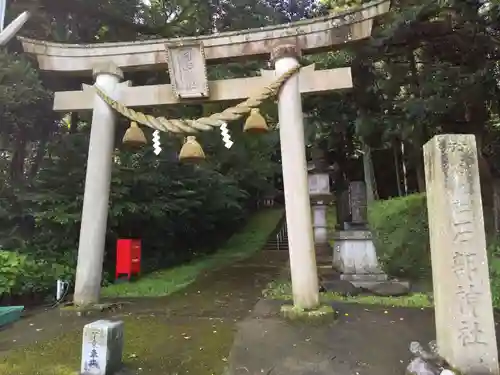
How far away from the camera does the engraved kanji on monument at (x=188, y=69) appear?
749 centimetres

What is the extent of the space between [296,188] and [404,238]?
3.63 metres

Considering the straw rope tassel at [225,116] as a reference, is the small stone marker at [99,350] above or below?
below

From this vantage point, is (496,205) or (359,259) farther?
(496,205)

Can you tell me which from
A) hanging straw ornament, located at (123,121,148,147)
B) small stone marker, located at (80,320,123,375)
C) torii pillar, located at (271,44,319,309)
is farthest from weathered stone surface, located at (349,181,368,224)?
small stone marker, located at (80,320,123,375)

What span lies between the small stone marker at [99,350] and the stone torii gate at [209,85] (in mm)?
3116

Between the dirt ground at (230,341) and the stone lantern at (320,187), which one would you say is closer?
the dirt ground at (230,341)

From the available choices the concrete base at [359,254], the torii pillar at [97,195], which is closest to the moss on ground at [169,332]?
the torii pillar at [97,195]

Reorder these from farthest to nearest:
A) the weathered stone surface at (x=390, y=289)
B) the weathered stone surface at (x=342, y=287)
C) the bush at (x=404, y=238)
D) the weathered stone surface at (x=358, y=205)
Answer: the weathered stone surface at (x=358, y=205), the bush at (x=404, y=238), the weathered stone surface at (x=342, y=287), the weathered stone surface at (x=390, y=289)

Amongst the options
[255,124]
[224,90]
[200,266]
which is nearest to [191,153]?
[255,124]

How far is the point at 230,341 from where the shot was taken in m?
5.74

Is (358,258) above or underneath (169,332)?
above

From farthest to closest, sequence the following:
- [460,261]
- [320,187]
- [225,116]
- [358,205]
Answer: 1. [320,187]
2. [358,205]
3. [225,116]
4. [460,261]

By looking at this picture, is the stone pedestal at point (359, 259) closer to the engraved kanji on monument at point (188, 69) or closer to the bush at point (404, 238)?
the bush at point (404, 238)

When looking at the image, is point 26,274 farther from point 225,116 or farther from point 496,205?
point 496,205
